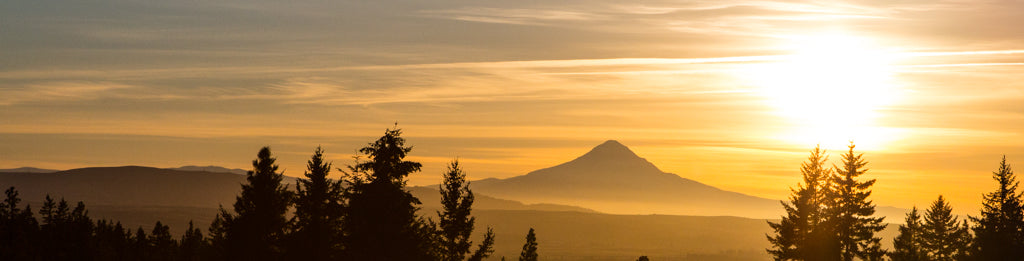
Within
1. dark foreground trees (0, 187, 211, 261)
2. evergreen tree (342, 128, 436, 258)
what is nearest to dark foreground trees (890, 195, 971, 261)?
evergreen tree (342, 128, 436, 258)

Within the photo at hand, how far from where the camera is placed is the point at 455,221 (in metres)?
70.1

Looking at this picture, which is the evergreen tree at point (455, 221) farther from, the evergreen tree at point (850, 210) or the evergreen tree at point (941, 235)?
the evergreen tree at point (941, 235)

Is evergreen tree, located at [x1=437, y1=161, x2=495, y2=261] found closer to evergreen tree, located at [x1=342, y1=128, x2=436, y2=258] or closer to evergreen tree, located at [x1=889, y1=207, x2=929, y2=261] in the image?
evergreen tree, located at [x1=342, y1=128, x2=436, y2=258]

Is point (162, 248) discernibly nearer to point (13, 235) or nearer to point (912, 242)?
point (13, 235)

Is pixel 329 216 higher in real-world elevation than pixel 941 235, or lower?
lower

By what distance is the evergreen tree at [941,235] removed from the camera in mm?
86750

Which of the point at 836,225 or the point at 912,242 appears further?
the point at 912,242

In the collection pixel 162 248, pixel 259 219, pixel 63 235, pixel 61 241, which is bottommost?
pixel 259 219

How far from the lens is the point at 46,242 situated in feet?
353

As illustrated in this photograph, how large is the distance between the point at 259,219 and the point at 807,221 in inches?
1319

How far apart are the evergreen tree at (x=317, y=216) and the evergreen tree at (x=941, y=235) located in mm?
53216

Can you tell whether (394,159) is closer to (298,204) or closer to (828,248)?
(298,204)

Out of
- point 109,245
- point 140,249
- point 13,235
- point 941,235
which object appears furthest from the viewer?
point 140,249

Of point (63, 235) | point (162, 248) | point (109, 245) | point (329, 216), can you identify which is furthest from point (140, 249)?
point (329, 216)
